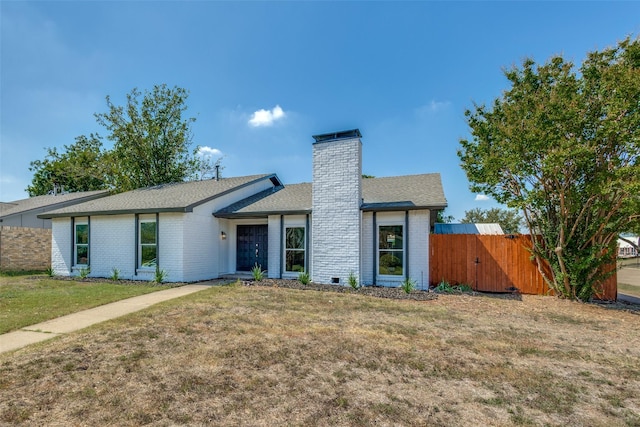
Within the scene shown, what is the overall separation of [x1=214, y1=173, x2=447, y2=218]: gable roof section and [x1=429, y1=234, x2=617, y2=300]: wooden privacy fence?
5.54ft

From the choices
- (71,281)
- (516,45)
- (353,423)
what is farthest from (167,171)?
(353,423)

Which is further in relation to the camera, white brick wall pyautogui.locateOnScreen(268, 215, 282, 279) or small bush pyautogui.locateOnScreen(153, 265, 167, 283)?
white brick wall pyautogui.locateOnScreen(268, 215, 282, 279)

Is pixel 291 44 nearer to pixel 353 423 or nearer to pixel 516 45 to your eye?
pixel 516 45

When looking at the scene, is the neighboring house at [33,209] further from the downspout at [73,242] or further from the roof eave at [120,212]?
the downspout at [73,242]

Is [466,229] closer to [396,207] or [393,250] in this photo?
[393,250]

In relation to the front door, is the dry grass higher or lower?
lower

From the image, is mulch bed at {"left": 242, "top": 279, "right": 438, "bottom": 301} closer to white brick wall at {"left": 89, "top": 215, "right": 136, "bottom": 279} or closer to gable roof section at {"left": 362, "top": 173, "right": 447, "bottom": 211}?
gable roof section at {"left": 362, "top": 173, "right": 447, "bottom": 211}

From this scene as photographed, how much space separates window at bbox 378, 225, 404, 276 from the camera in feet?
35.0

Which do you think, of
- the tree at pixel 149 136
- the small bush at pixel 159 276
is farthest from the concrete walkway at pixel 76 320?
Result: the tree at pixel 149 136

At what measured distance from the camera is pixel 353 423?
295cm

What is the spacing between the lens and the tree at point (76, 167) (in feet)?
93.1

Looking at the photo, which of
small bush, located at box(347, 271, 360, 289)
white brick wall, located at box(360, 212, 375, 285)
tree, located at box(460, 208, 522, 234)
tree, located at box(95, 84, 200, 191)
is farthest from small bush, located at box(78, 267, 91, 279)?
tree, located at box(460, 208, 522, 234)

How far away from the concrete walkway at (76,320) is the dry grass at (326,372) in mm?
448

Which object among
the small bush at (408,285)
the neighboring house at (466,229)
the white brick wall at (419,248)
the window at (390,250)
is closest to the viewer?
the small bush at (408,285)
